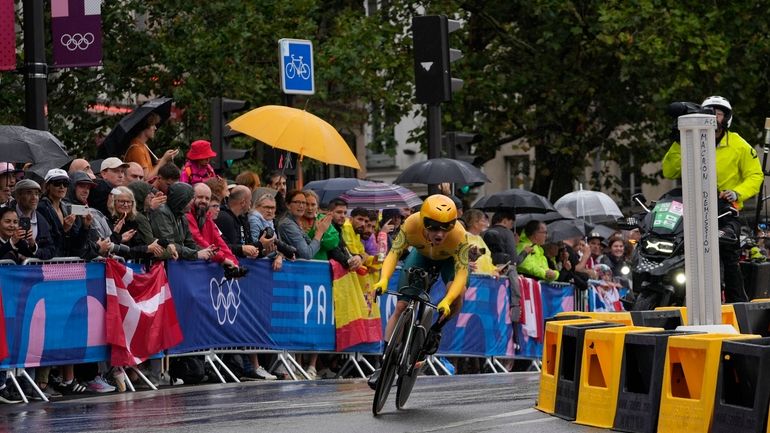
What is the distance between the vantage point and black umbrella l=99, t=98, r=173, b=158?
1919cm

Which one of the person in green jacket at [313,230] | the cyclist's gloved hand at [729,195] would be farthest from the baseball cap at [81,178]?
the cyclist's gloved hand at [729,195]

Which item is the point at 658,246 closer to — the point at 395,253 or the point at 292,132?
the point at 395,253

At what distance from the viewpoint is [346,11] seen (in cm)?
3819

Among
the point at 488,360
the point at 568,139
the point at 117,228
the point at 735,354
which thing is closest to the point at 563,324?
the point at 735,354

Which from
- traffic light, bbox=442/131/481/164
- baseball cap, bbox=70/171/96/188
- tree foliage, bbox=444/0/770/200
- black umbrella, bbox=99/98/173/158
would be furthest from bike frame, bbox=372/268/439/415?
tree foliage, bbox=444/0/770/200

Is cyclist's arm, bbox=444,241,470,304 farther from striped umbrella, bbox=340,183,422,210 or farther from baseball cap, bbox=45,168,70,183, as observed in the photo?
striped umbrella, bbox=340,183,422,210

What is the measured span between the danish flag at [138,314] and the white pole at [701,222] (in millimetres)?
6323

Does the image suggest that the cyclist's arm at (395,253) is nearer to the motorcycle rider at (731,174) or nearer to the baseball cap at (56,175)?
the motorcycle rider at (731,174)

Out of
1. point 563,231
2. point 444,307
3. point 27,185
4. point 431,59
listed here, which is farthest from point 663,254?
point 563,231

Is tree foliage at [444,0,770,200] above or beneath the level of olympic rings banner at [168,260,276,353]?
above

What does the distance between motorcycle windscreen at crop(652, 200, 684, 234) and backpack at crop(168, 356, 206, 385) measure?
16.2ft

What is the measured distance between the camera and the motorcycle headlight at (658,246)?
14.9m

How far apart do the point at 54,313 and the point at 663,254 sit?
17.0 ft

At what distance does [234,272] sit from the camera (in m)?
17.9
